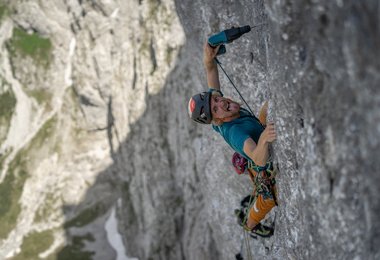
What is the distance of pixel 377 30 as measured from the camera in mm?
5891

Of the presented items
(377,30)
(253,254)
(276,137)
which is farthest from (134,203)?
(377,30)

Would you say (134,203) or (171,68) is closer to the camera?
(171,68)

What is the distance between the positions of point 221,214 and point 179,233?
22.4 meters

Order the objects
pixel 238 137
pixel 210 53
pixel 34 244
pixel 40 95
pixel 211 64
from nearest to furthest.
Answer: pixel 238 137 → pixel 210 53 → pixel 211 64 → pixel 34 244 → pixel 40 95

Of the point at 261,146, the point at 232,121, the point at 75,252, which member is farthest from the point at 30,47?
the point at 261,146

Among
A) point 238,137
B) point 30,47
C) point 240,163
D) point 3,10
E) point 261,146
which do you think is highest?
point 3,10

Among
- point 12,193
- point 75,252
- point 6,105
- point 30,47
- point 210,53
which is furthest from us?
point 30,47

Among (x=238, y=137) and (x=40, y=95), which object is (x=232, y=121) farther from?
(x=40, y=95)

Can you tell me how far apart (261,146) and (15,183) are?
2368 inches

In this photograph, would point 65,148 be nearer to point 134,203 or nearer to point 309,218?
point 134,203

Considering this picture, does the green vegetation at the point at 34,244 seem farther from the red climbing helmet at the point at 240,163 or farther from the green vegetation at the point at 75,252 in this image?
the red climbing helmet at the point at 240,163

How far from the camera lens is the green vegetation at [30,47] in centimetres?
6378

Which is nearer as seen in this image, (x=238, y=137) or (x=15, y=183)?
(x=238, y=137)

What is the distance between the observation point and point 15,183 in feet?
202
